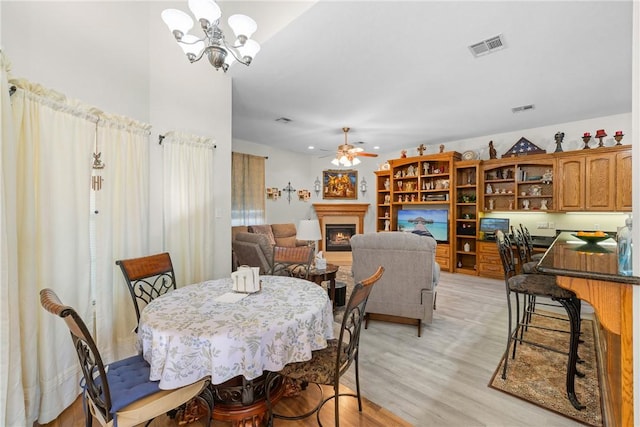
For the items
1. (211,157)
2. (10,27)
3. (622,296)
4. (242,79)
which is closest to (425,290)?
(622,296)

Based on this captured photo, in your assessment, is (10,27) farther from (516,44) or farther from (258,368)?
(516,44)

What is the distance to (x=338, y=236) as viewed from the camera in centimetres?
749

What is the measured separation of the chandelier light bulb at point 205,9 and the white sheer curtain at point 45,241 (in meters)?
1.14

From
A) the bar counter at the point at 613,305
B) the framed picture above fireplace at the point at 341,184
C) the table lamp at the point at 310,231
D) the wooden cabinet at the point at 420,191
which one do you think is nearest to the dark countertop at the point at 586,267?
the bar counter at the point at 613,305

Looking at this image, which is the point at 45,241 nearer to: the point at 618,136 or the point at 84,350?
the point at 84,350

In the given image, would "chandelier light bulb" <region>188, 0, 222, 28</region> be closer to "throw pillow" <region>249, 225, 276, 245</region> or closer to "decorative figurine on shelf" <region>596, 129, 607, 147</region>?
"throw pillow" <region>249, 225, 276, 245</region>

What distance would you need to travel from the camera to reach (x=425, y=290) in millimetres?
2900

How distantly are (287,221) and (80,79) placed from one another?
220 inches

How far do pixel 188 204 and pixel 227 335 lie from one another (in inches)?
80.1

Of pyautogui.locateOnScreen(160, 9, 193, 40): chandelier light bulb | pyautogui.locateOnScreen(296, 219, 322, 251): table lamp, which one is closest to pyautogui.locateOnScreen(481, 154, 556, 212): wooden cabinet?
pyautogui.locateOnScreen(296, 219, 322, 251): table lamp

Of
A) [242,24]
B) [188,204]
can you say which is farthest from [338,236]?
[242,24]

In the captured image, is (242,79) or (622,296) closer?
(622,296)

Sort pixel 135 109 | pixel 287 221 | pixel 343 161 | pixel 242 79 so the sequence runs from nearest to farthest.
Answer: pixel 135 109
pixel 242 79
pixel 343 161
pixel 287 221

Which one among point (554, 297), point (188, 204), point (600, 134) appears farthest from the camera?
point (600, 134)
